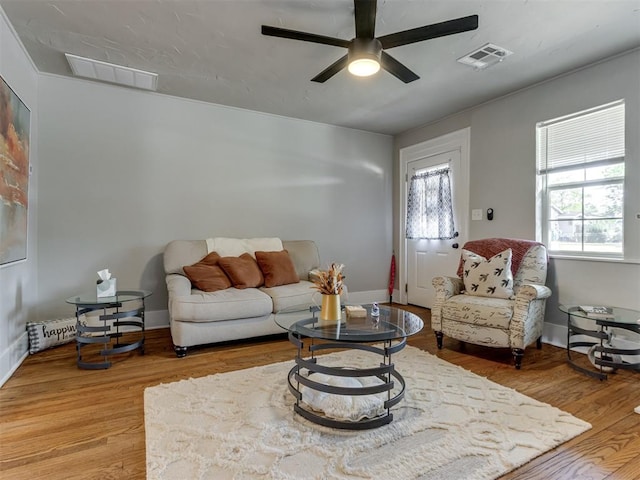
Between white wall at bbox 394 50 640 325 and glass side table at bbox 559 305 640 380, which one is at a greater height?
white wall at bbox 394 50 640 325

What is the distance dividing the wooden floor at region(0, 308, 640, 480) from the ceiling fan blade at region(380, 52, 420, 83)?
224 cm

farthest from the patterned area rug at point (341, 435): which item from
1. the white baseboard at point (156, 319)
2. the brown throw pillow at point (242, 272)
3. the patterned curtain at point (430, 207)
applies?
the patterned curtain at point (430, 207)

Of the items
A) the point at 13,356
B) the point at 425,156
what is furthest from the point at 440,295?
the point at 13,356

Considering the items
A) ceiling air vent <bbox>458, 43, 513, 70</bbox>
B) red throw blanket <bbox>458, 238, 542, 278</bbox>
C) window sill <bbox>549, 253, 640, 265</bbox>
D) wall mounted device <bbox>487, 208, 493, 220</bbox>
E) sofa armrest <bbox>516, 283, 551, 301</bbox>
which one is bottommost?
sofa armrest <bbox>516, 283, 551, 301</bbox>

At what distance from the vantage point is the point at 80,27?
2453mm

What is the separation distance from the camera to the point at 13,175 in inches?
97.5

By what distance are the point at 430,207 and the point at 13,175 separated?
4247 mm

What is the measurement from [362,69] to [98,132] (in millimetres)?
2756

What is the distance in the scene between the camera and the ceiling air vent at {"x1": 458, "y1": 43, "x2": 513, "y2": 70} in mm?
2689

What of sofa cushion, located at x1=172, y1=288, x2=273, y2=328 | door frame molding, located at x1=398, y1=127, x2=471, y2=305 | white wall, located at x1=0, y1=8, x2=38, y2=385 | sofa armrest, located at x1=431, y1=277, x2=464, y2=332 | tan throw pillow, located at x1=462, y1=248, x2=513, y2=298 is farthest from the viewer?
door frame molding, located at x1=398, y1=127, x2=471, y2=305

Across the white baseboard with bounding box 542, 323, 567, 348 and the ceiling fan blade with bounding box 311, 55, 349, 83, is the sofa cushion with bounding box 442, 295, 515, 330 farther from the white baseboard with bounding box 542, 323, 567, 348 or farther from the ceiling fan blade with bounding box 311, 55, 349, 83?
the ceiling fan blade with bounding box 311, 55, 349, 83

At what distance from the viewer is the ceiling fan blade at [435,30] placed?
1898 millimetres

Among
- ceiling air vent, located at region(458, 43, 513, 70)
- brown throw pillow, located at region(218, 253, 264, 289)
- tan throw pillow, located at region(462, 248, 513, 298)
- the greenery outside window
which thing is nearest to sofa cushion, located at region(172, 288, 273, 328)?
brown throw pillow, located at region(218, 253, 264, 289)

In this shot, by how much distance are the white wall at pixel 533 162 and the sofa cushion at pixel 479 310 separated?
82 cm
